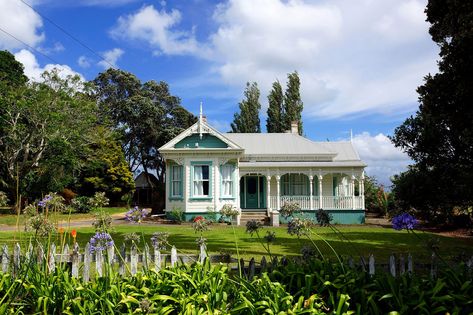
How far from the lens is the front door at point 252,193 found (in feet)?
100

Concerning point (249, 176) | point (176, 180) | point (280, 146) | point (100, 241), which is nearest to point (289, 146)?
point (280, 146)

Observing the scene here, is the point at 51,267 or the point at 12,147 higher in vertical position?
the point at 12,147

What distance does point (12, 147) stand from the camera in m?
32.7

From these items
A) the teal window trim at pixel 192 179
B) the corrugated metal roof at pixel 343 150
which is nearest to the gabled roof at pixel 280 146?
the corrugated metal roof at pixel 343 150

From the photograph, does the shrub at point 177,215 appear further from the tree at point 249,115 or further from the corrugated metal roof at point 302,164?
the tree at point 249,115

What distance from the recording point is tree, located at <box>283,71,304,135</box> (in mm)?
48688

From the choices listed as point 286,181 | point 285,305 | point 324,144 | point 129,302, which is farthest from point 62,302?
point 324,144

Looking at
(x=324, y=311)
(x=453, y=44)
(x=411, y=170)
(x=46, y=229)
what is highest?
(x=453, y=44)

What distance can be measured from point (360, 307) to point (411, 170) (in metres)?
8.87

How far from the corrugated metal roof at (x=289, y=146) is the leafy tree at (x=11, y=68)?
2066 cm

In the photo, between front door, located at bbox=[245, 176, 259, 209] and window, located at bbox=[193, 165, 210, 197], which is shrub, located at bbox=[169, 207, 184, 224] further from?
front door, located at bbox=[245, 176, 259, 209]

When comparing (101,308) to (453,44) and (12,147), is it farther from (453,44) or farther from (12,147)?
(12,147)

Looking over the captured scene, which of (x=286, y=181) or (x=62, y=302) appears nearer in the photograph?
(x=62, y=302)

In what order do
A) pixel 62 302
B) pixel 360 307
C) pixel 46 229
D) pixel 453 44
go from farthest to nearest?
pixel 453 44 < pixel 46 229 < pixel 62 302 < pixel 360 307
